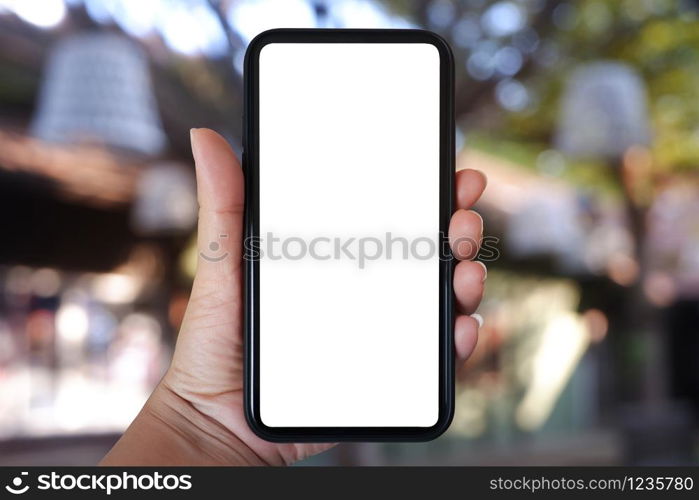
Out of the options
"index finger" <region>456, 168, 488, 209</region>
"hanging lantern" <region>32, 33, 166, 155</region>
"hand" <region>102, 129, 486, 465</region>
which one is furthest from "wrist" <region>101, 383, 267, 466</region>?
"hanging lantern" <region>32, 33, 166, 155</region>

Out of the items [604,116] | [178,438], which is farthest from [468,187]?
[604,116]

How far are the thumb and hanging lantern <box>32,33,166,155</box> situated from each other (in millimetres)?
1482

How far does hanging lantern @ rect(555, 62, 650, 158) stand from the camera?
3088 mm

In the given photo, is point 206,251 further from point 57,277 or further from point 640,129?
point 57,277

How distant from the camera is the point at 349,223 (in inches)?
39.0

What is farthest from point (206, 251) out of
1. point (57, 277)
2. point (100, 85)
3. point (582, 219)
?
point (582, 219)

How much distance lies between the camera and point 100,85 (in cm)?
246

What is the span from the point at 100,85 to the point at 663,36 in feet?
8.30

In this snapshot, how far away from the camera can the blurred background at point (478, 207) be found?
2.78 m

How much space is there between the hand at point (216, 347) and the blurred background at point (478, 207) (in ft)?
0.46

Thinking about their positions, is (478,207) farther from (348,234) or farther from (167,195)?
(348,234)

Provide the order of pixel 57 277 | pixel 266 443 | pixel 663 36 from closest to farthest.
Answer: pixel 266 443 < pixel 663 36 < pixel 57 277

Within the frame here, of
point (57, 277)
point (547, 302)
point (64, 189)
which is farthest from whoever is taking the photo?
point (547, 302)

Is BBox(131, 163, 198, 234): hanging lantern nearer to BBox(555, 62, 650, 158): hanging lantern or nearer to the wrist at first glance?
BBox(555, 62, 650, 158): hanging lantern
